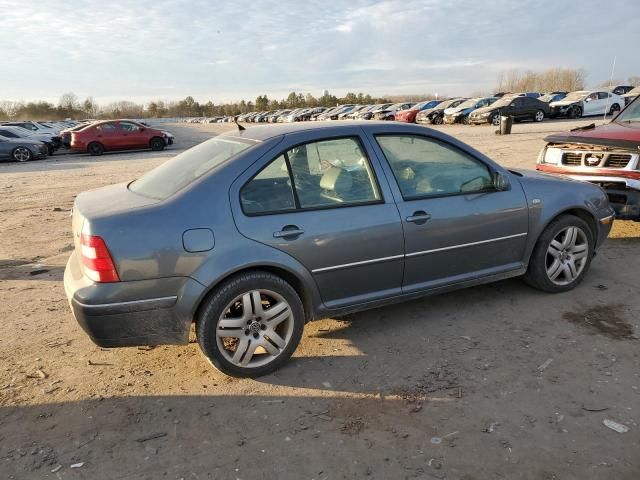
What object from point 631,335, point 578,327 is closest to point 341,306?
point 578,327

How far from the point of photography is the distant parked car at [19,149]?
19906mm

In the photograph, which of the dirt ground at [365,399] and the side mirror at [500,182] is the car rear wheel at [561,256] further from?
the side mirror at [500,182]

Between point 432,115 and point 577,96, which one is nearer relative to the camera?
point 577,96

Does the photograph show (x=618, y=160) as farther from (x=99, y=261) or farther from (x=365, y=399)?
(x=99, y=261)

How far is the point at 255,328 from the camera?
3277 millimetres

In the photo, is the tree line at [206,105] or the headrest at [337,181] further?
the tree line at [206,105]

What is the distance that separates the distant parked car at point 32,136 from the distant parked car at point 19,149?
0.77 meters

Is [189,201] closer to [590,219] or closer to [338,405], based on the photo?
[338,405]

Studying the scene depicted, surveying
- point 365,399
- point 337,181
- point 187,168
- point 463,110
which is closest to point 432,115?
point 463,110

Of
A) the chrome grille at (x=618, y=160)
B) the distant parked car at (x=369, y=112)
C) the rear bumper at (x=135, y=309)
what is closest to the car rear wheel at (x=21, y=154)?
the rear bumper at (x=135, y=309)

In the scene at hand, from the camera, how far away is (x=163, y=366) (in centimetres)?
350

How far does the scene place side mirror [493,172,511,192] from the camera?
4020 millimetres

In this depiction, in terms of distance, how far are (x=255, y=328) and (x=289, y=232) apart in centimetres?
67

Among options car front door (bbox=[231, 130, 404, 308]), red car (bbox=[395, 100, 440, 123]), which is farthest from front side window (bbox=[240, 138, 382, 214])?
red car (bbox=[395, 100, 440, 123])
